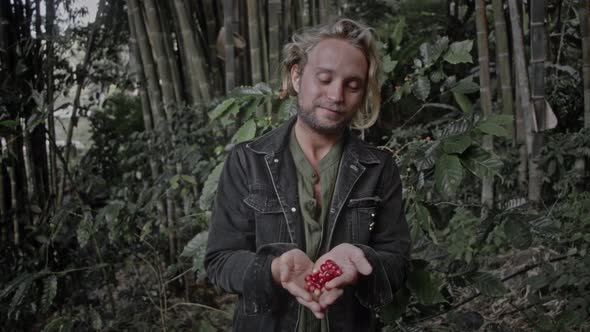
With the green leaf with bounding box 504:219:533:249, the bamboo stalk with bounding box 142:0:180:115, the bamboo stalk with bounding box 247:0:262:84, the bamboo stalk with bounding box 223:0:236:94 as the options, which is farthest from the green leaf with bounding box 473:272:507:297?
the bamboo stalk with bounding box 142:0:180:115

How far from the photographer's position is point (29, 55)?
351 cm

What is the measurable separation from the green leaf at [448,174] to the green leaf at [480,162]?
0.04 metres

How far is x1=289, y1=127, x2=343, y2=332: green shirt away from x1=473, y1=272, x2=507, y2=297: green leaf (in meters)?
0.71

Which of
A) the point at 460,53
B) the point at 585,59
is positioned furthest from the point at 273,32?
the point at 585,59

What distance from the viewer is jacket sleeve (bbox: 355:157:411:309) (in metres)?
1.08

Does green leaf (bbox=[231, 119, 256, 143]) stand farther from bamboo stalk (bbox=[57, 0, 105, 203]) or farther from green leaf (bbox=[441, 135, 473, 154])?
bamboo stalk (bbox=[57, 0, 105, 203])

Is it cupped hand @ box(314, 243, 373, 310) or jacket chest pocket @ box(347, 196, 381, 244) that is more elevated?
jacket chest pocket @ box(347, 196, 381, 244)

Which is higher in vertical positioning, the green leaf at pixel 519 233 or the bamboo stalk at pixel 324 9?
the bamboo stalk at pixel 324 9

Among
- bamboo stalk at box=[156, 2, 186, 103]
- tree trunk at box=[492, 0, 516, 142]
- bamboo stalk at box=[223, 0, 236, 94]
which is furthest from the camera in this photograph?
tree trunk at box=[492, 0, 516, 142]

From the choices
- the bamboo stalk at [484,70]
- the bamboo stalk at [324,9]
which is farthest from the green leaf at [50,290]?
the bamboo stalk at [484,70]

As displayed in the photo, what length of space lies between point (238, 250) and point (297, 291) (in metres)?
0.20

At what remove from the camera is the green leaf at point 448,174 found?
142 cm

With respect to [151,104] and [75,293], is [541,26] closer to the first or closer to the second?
[151,104]

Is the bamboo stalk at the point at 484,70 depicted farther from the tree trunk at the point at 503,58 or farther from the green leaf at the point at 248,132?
the green leaf at the point at 248,132
